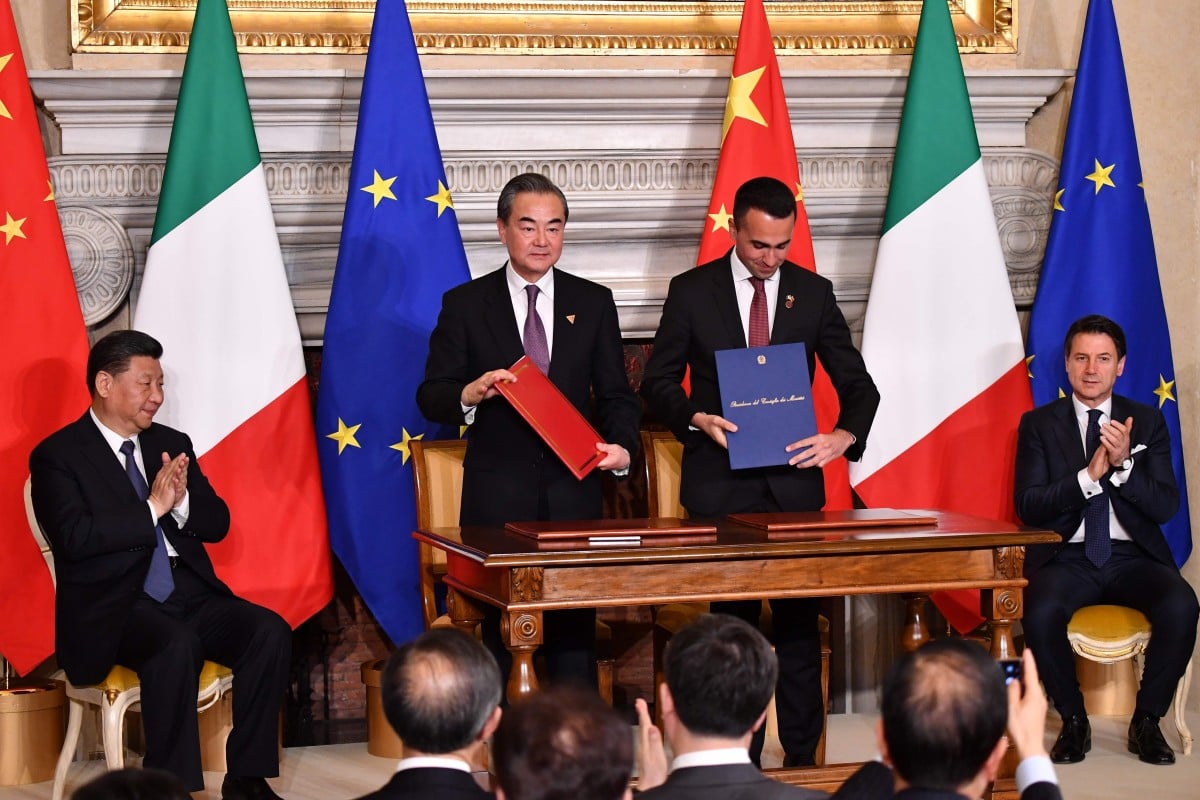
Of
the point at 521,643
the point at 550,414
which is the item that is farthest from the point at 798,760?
the point at 550,414

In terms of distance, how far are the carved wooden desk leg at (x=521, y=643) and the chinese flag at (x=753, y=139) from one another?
1.86 meters

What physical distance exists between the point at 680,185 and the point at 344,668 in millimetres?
2112

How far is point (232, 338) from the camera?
4949 millimetres

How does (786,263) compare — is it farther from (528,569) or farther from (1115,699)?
(1115,699)

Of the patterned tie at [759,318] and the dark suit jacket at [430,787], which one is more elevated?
the patterned tie at [759,318]

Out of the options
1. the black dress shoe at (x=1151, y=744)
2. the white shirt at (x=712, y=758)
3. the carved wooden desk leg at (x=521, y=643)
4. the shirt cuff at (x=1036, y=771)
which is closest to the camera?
the shirt cuff at (x=1036, y=771)

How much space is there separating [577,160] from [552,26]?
1.64ft

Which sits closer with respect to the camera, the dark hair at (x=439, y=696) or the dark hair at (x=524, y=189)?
the dark hair at (x=439, y=696)

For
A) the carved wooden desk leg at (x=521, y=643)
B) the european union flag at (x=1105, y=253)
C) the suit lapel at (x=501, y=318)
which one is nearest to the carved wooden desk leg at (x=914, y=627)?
the european union flag at (x=1105, y=253)

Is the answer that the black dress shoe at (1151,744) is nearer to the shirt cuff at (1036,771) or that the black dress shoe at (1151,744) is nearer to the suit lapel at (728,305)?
the suit lapel at (728,305)

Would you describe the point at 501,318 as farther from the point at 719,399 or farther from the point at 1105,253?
the point at 1105,253

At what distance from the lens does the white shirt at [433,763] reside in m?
2.18

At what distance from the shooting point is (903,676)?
2.00m

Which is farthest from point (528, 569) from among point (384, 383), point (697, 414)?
point (384, 383)
